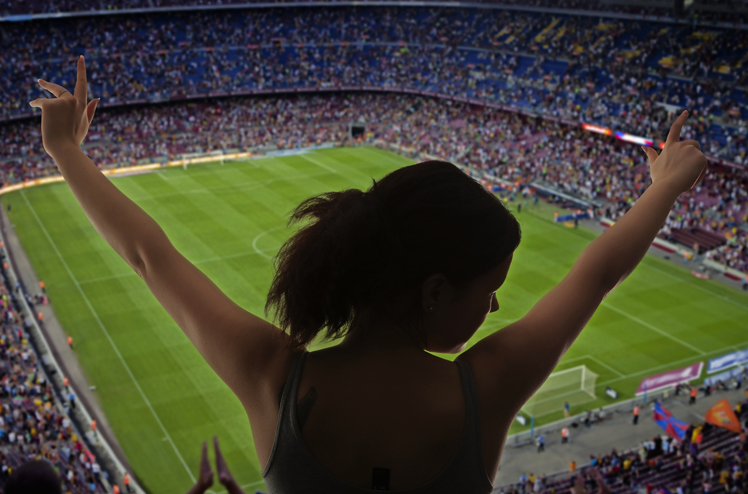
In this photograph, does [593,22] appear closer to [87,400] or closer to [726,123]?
[726,123]

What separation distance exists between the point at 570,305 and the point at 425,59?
218ft

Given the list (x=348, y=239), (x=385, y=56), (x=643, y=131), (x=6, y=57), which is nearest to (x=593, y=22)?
(x=643, y=131)

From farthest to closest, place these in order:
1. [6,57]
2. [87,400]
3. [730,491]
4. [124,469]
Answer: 1. [6,57]
2. [87,400]
3. [124,469]
4. [730,491]

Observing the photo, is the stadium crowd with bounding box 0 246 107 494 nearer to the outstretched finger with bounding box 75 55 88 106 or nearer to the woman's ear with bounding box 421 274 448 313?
the outstretched finger with bounding box 75 55 88 106

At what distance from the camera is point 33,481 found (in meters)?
1.69

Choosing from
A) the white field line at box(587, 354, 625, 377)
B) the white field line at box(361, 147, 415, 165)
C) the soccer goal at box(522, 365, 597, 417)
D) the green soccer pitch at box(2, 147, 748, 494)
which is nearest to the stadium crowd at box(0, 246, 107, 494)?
the green soccer pitch at box(2, 147, 748, 494)

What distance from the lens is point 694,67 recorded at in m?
47.0

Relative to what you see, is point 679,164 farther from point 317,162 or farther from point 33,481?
point 317,162

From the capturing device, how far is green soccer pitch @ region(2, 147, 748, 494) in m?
23.1

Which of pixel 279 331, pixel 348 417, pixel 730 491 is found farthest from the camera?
pixel 730 491

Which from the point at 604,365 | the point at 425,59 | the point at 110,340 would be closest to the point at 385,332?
the point at 604,365

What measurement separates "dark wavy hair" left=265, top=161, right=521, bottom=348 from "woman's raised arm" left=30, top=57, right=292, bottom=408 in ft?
0.29

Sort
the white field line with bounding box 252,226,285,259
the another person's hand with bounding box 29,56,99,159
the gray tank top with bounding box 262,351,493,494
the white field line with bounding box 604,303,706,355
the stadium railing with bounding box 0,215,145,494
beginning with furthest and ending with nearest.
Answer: the white field line with bounding box 252,226,285,259 < the white field line with bounding box 604,303,706,355 < the stadium railing with bounding box 0,215,145,494 < the another person's hand with bounding box 29,56,99,159 < the gray tank top with bounding box 262,351,493,494

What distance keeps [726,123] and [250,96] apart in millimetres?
38996
